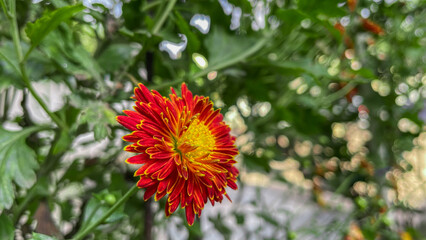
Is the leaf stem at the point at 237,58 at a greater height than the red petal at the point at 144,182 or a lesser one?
lesser

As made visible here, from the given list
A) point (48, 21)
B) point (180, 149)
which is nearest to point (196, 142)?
point (180, 149)

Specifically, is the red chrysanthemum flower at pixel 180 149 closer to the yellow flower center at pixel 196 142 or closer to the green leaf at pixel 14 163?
the yellow flower center at pixel 196 142

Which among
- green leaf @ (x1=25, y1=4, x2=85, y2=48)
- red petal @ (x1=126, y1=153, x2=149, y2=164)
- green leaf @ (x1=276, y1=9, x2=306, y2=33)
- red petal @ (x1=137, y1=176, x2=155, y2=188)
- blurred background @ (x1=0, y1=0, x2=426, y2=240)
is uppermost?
green leaf @ (x1=25, y1=4, x2=85, y2=48)

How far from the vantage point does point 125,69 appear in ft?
1.12

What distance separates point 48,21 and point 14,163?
0.11 m

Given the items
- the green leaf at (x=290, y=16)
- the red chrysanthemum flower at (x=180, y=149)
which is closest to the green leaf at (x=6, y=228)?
the red chrysanthemum flower at (x=180, y=149)

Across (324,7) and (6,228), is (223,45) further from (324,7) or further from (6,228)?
(6,228)

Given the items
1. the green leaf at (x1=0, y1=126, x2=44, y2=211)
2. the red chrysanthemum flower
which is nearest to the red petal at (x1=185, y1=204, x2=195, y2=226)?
the red chrysanthemum flower

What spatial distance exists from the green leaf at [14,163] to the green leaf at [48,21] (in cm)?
A: 8

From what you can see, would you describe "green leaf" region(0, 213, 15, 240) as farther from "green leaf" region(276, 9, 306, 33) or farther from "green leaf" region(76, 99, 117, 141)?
"green leaf" region(276, 9, 306, 33)

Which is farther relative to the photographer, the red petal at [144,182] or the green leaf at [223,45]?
the green leaf at [223,45]

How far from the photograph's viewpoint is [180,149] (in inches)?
9.5

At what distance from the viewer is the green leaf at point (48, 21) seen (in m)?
0.23

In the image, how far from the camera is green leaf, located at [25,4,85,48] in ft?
0.76
